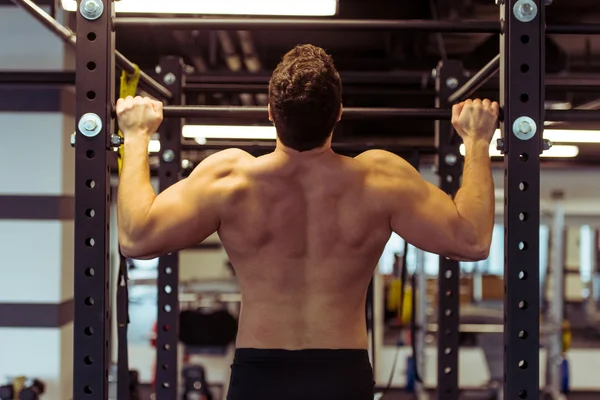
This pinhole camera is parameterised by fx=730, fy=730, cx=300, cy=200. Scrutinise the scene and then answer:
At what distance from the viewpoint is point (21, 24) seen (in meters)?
4.50

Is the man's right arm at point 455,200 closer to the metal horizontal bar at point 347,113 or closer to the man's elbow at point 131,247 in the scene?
the metal horizontal bar at point 347,113

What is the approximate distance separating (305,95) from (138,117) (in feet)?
1.41

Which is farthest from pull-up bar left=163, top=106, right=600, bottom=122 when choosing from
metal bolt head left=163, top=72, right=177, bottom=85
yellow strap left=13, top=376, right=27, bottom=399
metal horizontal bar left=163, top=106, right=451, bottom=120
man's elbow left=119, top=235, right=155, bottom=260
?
yellow strap left=13, top=376, right=27, bottom=399

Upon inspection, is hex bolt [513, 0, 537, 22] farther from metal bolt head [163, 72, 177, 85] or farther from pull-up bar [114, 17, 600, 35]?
metal bolt head [163, 72, 177, 85]

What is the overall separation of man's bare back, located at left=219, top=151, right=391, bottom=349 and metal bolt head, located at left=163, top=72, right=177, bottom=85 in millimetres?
1414

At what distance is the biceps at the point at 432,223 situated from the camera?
1.72 metres

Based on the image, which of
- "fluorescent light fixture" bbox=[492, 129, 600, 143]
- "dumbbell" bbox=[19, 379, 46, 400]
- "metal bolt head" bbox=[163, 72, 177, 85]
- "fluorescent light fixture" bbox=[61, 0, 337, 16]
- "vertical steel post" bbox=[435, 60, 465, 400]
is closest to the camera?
"fluorescent light fixture" bbox=[61, 0, 337, 16]

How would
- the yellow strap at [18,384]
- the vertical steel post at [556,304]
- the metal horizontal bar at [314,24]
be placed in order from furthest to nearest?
the vertical steel post at [556,304] → the yellow strap at [18,384] → the metal horizontal bar at [314,24]

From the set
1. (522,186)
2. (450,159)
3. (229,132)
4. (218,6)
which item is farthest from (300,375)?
(229,132)

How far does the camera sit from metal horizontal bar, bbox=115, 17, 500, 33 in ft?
6.12

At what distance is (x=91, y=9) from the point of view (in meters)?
1.77

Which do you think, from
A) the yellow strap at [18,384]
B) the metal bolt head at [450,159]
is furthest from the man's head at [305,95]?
the yellow strap at [18,384]

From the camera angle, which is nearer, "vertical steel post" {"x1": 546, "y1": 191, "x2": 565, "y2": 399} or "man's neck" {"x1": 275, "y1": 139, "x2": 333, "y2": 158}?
"man's neck" {"x1": 275, "y1": 139, "x2": 333, "y2": 158}

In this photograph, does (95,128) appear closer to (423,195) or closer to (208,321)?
(423,195)
